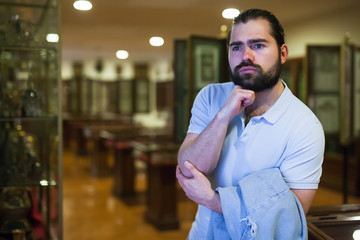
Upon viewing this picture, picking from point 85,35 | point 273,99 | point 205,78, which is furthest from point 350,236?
point 85,35

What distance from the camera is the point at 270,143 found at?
1.38 metres

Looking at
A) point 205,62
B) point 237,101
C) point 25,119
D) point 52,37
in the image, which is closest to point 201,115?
point 237,101

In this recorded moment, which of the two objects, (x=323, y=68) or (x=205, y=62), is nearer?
(x=205, y=62)

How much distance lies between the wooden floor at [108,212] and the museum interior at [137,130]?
0.6 inches

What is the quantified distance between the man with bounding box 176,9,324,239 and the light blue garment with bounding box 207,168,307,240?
0.20 ft

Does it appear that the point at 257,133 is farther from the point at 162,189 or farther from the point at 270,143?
the point at 162,189

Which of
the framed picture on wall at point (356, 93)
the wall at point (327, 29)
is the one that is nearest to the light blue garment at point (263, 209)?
the framed picture on wall at point (356, 93)

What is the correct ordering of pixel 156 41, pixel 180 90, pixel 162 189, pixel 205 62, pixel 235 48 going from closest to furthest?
pixel 235 48
pixel 156 41
pixel 205 62
pixel 180 90
pixel 162 189

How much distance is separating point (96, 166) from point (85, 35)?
7.91 ft

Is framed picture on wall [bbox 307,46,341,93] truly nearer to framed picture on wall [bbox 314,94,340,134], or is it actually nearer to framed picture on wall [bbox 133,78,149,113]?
framed picture on wall [bbox 314,94,340,134]

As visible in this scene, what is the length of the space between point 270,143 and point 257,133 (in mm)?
54

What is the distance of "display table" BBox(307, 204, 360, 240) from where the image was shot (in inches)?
60.4

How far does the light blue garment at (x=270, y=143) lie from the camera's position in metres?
1.33

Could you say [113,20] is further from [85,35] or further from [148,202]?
[148,202]
